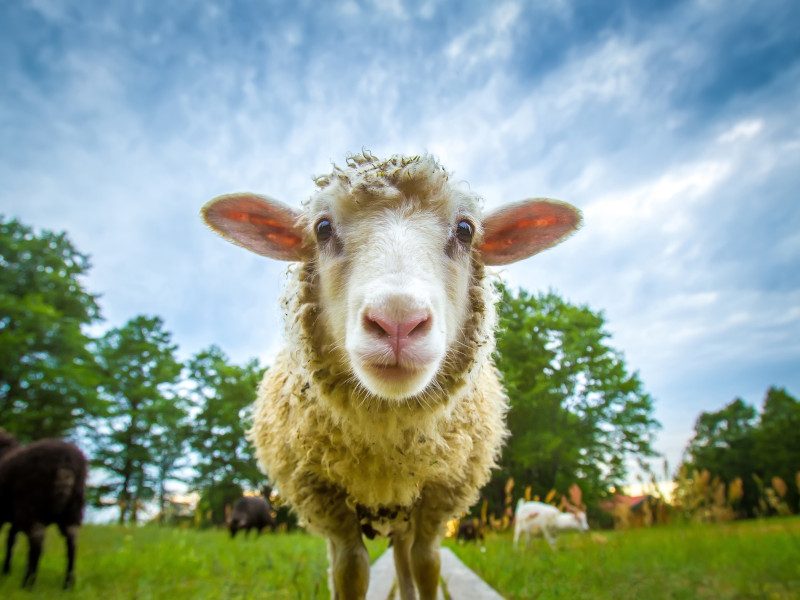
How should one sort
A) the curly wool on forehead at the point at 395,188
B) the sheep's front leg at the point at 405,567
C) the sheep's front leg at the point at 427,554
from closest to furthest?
the curly wool on forehead at the point at 395,188 < the sheep's front leg at the point at 427,554 < the sheep's front leg at the point at 405,567

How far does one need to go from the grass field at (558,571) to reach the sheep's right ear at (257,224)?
2330 millimetres

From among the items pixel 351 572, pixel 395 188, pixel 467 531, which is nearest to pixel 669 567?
pixel 351 572

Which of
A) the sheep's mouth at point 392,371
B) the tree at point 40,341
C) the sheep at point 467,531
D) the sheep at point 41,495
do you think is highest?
the tree at point 40,341

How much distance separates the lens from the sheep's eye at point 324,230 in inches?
90.2

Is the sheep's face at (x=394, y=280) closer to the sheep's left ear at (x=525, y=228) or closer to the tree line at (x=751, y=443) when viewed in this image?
the sheep's left ear at (x=525, y=228)

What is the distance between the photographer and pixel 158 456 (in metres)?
25.7

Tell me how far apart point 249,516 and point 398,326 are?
12219 millimetres

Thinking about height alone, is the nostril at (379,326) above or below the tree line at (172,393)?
below

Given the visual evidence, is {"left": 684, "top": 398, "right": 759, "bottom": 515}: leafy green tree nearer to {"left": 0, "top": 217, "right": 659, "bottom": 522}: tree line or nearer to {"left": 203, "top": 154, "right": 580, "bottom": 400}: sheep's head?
{"left": 0, "top": 217, "right": 659, "bottom": 522}: tree line

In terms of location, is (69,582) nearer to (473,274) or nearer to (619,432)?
(473,274)

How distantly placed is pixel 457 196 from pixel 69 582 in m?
4.62

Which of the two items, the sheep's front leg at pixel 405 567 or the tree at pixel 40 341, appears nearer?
the sheep's front leg at pixel 405 567

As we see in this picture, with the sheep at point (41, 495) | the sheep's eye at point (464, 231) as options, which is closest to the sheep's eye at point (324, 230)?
the sheep's eye at point (464, 231)

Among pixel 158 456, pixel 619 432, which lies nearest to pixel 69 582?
pixel 619 432
